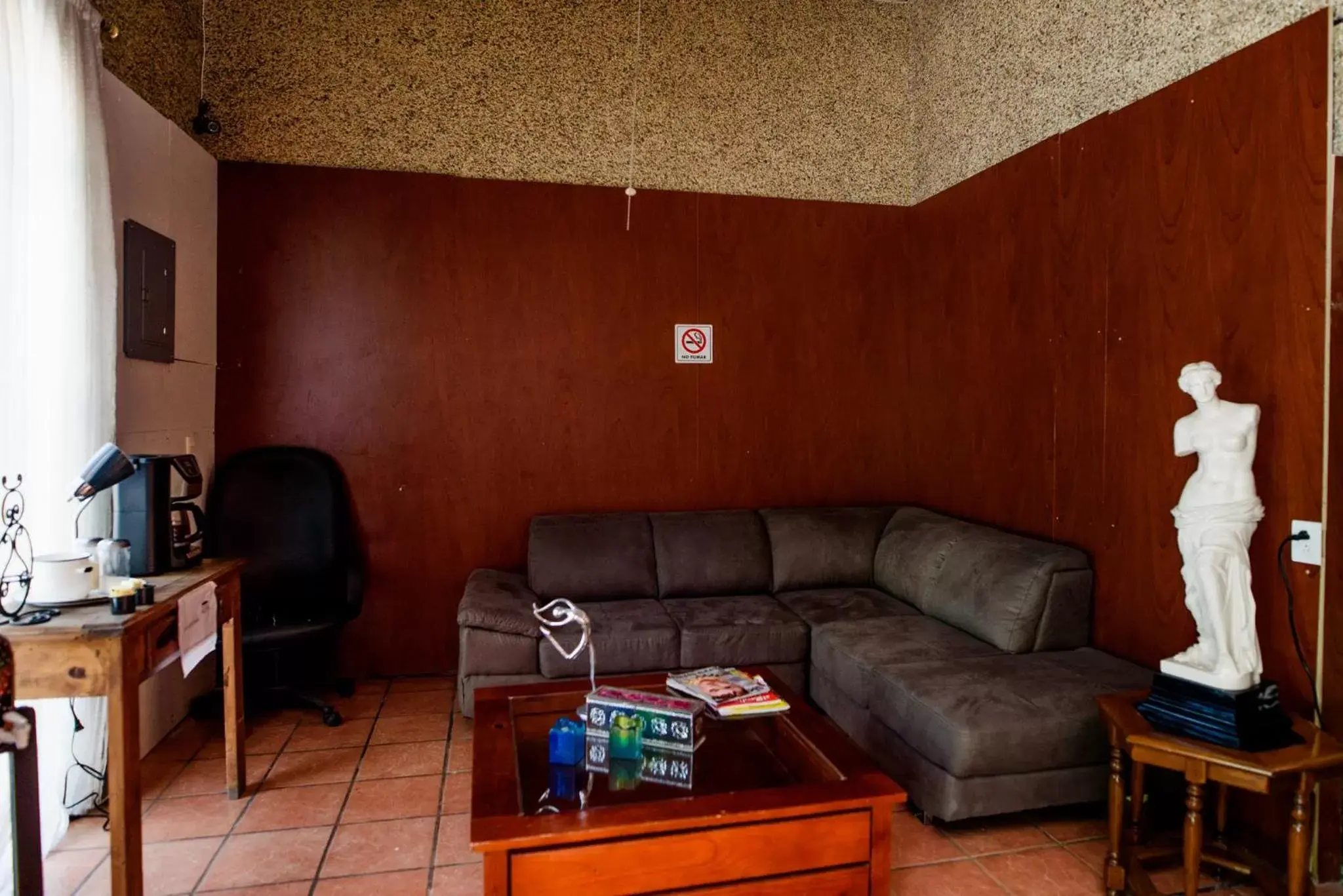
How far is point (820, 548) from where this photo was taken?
388 cm

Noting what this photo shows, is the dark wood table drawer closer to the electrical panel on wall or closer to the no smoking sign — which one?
the electrical panel on wall

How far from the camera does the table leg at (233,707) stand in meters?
2.58

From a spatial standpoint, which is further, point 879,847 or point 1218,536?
point 1218,536

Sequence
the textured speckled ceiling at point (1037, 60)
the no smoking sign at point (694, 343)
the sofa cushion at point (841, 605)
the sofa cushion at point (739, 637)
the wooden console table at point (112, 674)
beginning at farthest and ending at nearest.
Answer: the no smoking sign at point (694, 343) → the sofa cushion at point (841, 605) → the sofa cushion at point (739, 637) → the textured speckled ceiling at point (1037, 60) → the wooden console table at point (112, 674)

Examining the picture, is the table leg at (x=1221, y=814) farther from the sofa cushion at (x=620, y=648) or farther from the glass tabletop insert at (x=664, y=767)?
the sofa cushion at (x=620, y=648)

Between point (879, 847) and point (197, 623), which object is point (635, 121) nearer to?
point (197, 623)

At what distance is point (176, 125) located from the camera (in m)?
3.25

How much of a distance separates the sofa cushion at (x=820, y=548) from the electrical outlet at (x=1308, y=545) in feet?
6.35

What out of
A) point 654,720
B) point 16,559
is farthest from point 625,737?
point 16,559

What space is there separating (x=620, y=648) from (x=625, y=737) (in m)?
1.09

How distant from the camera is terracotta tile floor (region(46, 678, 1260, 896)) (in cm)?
214

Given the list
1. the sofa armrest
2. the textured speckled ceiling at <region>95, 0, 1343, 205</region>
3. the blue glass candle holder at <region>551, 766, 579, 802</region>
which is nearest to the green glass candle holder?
the blue glass candle holder at <region>551, 766, 579, 802</region>

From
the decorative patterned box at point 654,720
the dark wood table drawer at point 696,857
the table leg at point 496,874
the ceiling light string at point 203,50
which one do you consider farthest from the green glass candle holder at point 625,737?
the ceiling light string at point 203,50

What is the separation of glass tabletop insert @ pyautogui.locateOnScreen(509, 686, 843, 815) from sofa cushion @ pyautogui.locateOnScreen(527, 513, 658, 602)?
1265 mm
